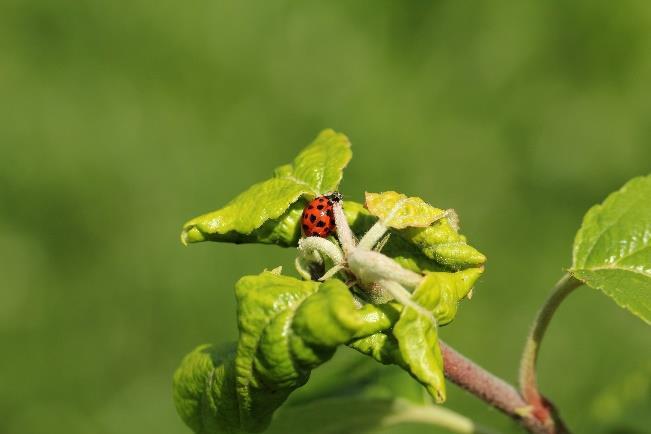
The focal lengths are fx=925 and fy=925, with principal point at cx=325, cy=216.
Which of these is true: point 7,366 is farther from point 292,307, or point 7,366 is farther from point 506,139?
point 292,307

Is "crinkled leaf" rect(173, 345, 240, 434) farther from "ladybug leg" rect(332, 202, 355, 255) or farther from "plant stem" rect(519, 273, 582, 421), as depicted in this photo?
"plant stem" rect(519, 273, 582, 421)

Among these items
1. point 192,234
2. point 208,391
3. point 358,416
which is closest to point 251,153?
point 358,416

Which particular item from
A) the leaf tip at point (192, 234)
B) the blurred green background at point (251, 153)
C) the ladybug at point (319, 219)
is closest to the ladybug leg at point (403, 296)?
the ladybug at point (319, 219)

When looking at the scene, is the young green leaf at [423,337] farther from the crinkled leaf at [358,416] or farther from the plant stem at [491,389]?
the crinkled leaf at [358,416]

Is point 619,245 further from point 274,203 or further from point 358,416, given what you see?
point 358,416

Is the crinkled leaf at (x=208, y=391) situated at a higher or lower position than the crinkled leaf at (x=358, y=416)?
higher

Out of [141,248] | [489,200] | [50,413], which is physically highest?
[489,200]

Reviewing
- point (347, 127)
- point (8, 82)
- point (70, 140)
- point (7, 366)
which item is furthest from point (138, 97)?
point (7, 366)
